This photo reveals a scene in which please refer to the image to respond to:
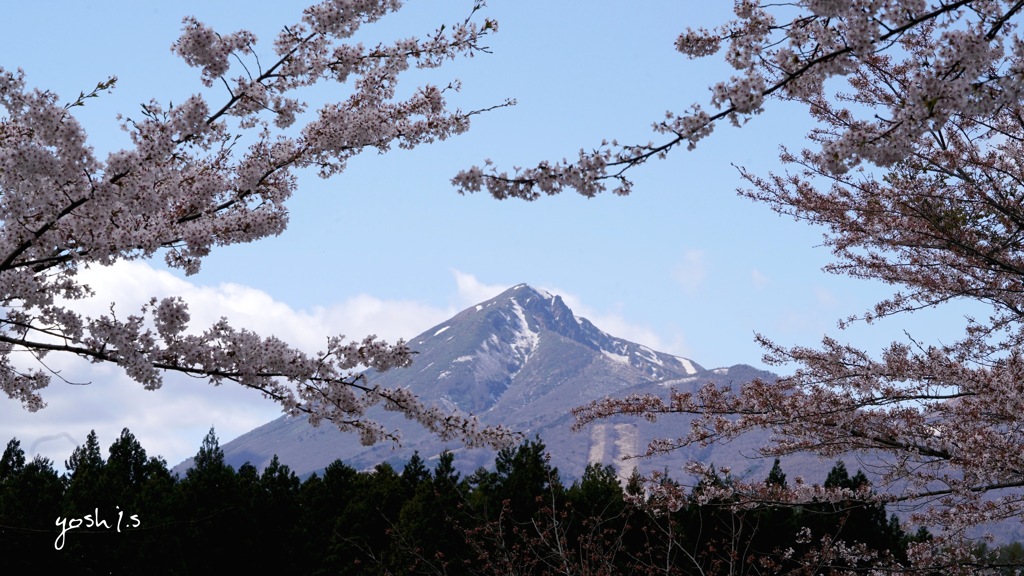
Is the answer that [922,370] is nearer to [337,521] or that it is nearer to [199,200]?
[199,200]

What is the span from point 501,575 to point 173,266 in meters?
9.69

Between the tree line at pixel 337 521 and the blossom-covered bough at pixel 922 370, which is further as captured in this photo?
the tree line at pixel 337 521

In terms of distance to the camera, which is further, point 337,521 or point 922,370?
point 337,521

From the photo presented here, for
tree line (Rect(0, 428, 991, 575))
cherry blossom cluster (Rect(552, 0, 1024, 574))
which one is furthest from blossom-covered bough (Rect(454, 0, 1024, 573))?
tree line (Rect(0, 428, 991, 575))

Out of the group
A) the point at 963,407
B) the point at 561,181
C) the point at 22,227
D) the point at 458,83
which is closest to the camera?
the point at 561,181

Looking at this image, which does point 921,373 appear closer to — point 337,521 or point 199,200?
point 199,200

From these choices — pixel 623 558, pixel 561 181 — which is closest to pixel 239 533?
pixel 623 558

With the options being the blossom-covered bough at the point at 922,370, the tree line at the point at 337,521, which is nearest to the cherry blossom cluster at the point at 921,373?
the blossom-covered bough at the point at 922,370

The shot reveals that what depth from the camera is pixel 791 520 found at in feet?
88.0

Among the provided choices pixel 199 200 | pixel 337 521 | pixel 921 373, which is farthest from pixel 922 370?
pixel 337 521

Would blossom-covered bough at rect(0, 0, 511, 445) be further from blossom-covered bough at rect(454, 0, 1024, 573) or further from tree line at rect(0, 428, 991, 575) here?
tree line at rect(0, 428, 991, 575)

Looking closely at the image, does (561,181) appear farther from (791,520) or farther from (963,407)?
(791,520)

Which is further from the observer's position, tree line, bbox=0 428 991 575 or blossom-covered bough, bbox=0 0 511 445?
tree line, bbox=0 428 991 575

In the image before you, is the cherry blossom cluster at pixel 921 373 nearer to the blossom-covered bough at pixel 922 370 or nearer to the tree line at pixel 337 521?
the blossom-covered bough at pixel 922 370
